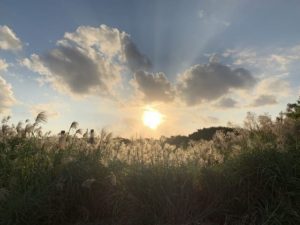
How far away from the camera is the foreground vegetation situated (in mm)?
6918

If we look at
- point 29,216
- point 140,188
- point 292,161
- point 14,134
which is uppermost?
point 14,134

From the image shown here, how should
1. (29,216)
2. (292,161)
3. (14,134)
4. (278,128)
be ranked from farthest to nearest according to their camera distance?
(14,134)
(278,128)
(292,161)
(29,216)

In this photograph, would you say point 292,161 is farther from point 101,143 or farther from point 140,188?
point 101,143

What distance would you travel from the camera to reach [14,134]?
9.59 metres

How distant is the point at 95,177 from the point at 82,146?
4.83 ft

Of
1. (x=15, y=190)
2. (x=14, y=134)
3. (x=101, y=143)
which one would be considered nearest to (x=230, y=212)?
(x=101, y=143)

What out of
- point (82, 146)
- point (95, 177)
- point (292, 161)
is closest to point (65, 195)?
point (95, 177)

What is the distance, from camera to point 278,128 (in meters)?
8.75

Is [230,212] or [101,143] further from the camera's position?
[101,143]

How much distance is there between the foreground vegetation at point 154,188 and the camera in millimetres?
6918

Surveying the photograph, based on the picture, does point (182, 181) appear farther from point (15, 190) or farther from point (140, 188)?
point (15, 190)

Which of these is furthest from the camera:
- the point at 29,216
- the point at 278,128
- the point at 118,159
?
the point at 278,128

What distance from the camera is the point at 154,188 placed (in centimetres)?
718

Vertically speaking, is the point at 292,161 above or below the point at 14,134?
below
